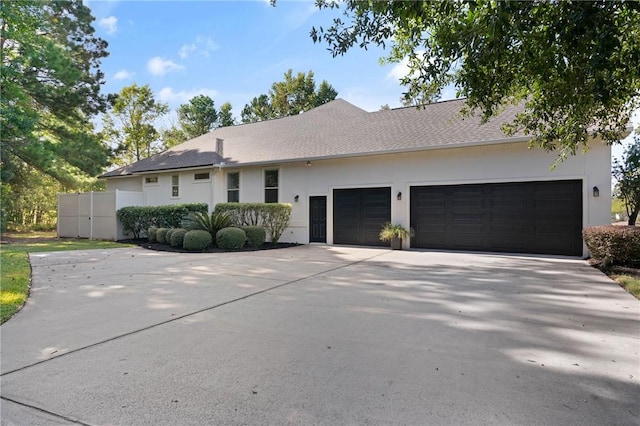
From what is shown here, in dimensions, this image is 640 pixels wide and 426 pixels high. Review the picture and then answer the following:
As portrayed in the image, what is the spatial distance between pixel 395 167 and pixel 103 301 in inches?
412

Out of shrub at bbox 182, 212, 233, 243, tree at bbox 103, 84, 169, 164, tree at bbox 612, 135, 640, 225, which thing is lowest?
shrub at bbox 182, 212, 233, 243

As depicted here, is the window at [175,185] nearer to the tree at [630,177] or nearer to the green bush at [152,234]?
the green bush at [152,234]

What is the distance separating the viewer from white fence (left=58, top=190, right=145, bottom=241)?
1650 centimetres

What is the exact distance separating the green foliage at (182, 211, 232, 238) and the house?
10.2ft

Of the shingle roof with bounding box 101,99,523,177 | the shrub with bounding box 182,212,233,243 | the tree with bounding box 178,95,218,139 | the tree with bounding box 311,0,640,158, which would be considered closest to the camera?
the tree with bounding box 311,0,640,158

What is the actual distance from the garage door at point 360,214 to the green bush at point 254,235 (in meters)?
2.98

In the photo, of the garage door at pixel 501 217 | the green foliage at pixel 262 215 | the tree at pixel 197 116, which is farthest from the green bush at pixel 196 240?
the tree at pixel 197 116

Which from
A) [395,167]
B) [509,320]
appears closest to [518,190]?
[395,167]

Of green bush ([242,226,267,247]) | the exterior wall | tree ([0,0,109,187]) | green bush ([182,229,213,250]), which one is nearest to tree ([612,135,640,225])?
the exterior wall

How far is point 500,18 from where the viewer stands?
8.46 ft

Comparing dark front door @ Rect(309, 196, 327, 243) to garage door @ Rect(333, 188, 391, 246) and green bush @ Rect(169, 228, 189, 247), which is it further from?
green bush @ Rect(169, 228, 189, 247)

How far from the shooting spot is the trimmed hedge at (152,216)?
1488cm

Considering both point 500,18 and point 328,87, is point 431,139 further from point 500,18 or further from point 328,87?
point 328,87

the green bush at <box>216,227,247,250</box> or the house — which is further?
the green bush at <box>216,227,247,250</box>
